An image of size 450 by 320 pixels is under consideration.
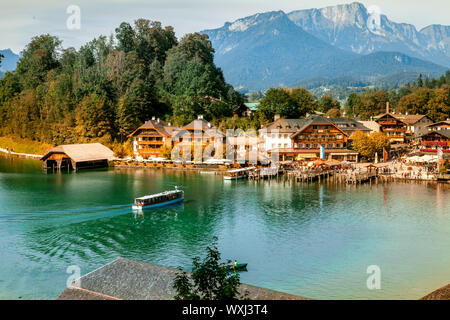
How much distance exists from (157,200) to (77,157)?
101 feet

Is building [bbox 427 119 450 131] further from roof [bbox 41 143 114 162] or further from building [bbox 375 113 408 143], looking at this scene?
roof [bbox 41 143 114 162]

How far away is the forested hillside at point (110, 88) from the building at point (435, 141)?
36.7 metres

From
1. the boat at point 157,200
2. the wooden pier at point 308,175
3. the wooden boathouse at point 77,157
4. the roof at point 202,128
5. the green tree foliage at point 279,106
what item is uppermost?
the green tree foliage at point 279,106

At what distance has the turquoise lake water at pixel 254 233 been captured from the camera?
961 inches

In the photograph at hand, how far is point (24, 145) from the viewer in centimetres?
9094

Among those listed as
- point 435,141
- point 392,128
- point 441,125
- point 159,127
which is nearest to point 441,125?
point 441,125

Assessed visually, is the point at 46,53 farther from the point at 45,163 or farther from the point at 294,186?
the point at 294,186

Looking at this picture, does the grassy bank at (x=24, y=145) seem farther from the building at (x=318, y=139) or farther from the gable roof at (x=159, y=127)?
the building at (x=318, y=139)

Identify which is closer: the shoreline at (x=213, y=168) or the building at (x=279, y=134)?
the shoreline at (x=213, y=168)

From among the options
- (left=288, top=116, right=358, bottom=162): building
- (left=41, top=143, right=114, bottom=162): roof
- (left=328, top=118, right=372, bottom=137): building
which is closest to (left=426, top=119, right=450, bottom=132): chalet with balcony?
(left=328, top=118, right=372, bottom=137): building

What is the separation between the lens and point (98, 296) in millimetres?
18281

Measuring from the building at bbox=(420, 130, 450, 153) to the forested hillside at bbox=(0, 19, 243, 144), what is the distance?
36740mm

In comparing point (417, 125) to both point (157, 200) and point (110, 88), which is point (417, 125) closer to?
point (110, 88)

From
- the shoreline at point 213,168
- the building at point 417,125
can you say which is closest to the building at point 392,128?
the building at point 417,125
